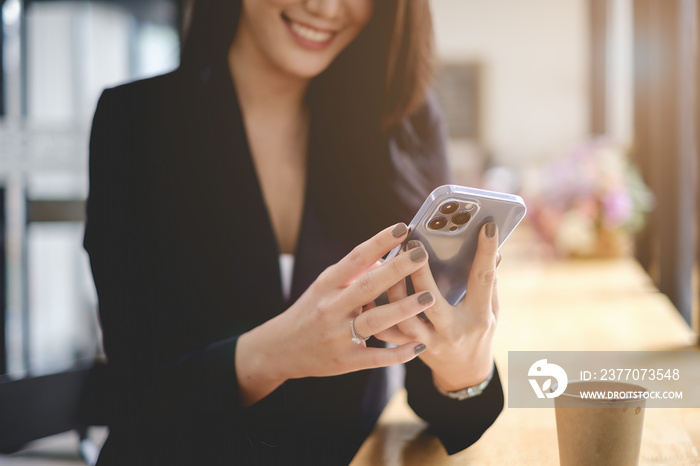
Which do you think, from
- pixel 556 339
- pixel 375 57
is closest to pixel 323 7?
pixel 375 57

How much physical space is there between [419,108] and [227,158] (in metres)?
0.34

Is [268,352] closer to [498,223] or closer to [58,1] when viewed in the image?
[498,223]

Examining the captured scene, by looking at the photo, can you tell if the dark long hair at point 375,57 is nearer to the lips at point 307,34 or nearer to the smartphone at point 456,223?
the lips at point 307,34

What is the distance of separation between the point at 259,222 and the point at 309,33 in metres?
0.27

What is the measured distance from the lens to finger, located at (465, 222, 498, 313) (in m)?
0.54

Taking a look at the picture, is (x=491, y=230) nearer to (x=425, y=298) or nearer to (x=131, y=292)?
(x=425, y=298)

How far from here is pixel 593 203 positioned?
2.20 metres

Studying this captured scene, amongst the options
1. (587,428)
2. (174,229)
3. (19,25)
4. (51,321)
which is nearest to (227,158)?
(174,229)

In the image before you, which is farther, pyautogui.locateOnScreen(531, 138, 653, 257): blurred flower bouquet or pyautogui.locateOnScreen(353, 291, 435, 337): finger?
pyautogui.locateOnScreen(531, 138, 653, 257): blurred flower bouquet

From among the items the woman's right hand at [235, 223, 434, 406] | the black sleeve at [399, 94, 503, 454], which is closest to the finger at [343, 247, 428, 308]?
the woman's right hand at [235, 223, 434, 406]

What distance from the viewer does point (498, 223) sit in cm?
54

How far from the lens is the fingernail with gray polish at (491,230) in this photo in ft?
1.76

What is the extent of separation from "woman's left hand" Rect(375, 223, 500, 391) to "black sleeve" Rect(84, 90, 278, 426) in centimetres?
25

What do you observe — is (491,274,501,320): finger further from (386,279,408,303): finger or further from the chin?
the chin
